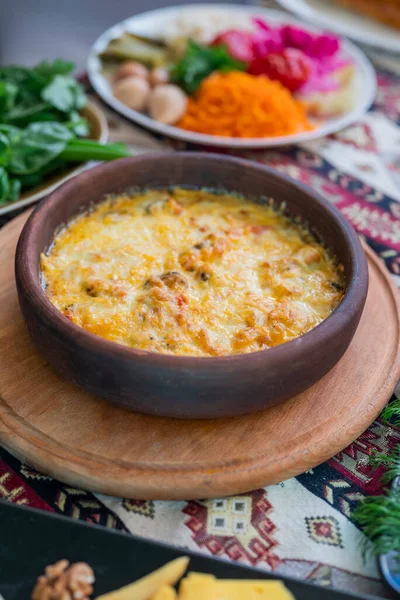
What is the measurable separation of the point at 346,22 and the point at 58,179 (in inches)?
104

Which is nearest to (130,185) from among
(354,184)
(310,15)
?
(354,184)

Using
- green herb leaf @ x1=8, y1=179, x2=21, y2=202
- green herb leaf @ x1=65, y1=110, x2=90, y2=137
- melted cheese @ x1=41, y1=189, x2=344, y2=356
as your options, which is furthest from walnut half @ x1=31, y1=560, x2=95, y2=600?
green herb leaf @ x1=65, y1=110, x2=90, y2=137

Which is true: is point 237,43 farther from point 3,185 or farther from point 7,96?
point 3,185

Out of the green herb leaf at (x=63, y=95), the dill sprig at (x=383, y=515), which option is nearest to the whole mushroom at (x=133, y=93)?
the green herb leaf at (x=63, y=95)

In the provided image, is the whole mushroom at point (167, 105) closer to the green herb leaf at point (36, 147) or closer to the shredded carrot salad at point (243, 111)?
the shredded carrot salad at point (243, 111)

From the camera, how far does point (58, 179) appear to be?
281 cm

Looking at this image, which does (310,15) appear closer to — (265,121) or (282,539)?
(265,121)

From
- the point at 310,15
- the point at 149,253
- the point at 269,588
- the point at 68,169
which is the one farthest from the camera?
the point at 310,15

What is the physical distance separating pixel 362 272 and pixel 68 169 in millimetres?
1470

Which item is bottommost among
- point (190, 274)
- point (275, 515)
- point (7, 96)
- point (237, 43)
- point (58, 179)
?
point (275, 515)

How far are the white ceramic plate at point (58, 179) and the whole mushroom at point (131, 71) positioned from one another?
463mm

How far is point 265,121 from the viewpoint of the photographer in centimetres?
326

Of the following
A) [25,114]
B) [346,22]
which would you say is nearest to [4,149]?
[25,114]

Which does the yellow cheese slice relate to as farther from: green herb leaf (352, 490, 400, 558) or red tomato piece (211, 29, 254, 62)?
red tomato piece (211, 29, 254, 62)
